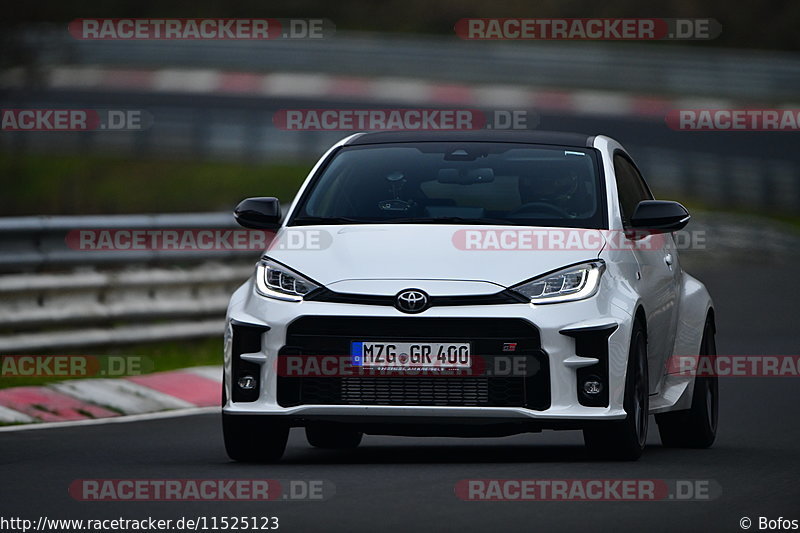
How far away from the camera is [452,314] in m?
8.84

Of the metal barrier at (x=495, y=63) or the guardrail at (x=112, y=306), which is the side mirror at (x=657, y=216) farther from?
the metal barrier at (x=495, y=63)

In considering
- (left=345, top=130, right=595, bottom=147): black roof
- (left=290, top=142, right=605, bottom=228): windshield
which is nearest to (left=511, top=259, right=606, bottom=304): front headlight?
(left=290, top=142, right=605, bottom=228): windshield

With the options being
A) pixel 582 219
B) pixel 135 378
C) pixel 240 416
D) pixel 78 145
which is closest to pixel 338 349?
pixel 240 416

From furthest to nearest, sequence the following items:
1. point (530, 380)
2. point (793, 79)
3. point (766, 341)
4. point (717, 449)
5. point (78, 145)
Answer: point (793, 79) → point (78, 145) → point (766, 341) → point (717, 449) → point (530, 380)

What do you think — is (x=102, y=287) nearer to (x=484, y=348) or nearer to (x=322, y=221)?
(x=322, y=221)

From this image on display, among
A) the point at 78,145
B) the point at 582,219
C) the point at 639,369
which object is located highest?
the point at 582,219

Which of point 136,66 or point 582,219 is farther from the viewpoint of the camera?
point 136,66

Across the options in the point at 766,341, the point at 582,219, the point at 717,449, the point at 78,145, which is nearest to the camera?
the point at 582,219

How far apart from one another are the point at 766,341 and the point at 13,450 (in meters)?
11.2

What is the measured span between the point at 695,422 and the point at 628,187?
1.39 m

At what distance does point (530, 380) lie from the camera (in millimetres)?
8891

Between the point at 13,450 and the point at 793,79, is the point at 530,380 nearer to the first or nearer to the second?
the point at 13,450

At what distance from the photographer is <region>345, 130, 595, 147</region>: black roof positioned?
401 inches

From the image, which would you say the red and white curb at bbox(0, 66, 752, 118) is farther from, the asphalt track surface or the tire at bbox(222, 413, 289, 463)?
the tire at bbox(222, 413, 289, 463)
